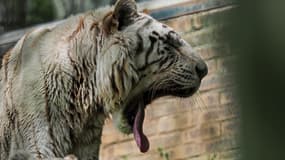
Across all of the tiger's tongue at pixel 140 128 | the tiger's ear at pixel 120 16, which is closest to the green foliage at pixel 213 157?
the tiger's tongue at pixel 140 128

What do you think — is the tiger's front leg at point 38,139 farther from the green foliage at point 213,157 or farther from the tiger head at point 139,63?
the green foliage at point 213,157

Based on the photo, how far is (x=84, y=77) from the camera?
518 centimetres

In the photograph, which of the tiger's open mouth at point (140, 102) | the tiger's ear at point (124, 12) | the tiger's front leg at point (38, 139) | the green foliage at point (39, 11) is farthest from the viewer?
the green foliage at point (39, 11)

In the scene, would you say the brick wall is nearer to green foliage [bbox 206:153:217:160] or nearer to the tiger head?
green foliage [bbox 206:153:217:160]

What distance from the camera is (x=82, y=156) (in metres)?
5.12

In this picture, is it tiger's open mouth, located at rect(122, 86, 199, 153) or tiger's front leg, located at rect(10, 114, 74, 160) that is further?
tiger's open mouth, located at rect(122, 86, 199, 153)

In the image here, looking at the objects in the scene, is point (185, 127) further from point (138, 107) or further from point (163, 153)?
point (138, 107)

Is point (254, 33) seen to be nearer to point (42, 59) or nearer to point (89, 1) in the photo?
point (42, 59)

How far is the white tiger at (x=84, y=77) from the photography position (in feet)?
16.7

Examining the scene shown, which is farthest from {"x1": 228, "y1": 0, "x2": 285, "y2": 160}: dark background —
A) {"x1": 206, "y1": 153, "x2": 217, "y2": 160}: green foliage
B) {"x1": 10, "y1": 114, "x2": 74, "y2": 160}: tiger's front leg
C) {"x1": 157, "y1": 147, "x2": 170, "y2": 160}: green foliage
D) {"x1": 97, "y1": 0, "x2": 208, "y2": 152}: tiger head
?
{"x1": 157, "y1": 147, "x2": 170, "y2": 160}: green foliage

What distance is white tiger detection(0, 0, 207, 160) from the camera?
508 cm

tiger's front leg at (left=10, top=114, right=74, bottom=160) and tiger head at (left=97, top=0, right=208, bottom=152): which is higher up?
tiger head at (left=97, top=0, right=208, bottom=152)

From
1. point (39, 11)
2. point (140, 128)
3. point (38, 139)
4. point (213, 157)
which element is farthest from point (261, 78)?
point (39, 11)

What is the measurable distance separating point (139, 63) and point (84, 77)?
33 centimetres
